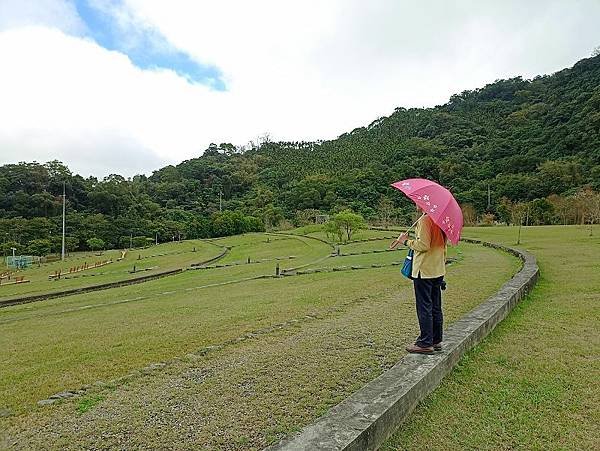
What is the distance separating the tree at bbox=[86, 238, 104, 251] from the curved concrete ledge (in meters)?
58.8

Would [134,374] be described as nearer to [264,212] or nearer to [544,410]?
[544,410]

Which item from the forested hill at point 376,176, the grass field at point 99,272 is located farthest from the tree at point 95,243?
the grass field at point 99,272

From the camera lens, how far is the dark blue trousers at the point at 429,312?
14.8ft

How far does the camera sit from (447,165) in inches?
2156

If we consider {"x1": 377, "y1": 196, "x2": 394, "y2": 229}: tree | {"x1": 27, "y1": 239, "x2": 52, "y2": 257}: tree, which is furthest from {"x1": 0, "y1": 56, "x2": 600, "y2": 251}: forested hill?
{"x1": 27, "y1": 239, "x2": 52, "y2": 257}: tree

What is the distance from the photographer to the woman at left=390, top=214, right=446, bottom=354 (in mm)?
4512

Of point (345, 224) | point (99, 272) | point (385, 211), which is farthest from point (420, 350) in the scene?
point (385, 211)

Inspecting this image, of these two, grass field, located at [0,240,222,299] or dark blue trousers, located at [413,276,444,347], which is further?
grass field, located at [0,240,222,299]

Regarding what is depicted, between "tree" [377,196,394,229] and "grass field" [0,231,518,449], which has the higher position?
"tree" [377,196,394,229]

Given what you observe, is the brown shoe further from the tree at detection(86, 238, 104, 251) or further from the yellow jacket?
the tree at detection(86, 238, 104, 251)

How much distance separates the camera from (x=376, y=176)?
61.0 meters

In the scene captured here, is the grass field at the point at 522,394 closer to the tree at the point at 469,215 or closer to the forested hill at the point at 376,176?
the forested hill at the point at 376,176

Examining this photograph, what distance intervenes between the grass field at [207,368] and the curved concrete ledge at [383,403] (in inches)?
12.5

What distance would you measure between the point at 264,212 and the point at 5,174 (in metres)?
40.6
